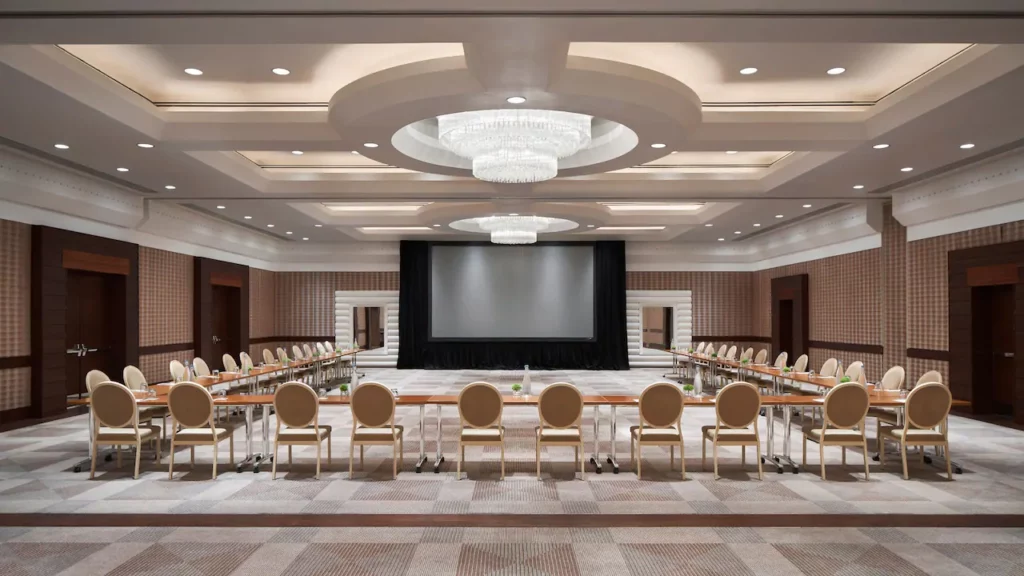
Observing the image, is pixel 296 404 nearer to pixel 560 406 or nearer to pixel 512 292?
pixel 560 406

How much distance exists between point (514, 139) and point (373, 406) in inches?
118

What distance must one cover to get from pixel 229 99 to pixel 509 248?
12236 mm

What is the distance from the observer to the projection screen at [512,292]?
19234mm

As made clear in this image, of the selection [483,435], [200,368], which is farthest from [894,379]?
[200,368]

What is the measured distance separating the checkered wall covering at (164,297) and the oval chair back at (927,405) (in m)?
12.6

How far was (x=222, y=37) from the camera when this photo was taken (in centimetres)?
480

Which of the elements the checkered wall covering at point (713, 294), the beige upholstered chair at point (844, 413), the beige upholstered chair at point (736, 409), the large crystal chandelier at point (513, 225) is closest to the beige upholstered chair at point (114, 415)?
the beige upholstered chair at point (736, 409)

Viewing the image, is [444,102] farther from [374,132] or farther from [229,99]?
[229,99]

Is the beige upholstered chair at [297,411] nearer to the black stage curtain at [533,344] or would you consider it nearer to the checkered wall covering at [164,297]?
the checkered wall covering at [164,297]

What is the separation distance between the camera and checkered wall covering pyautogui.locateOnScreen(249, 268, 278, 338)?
717 inches

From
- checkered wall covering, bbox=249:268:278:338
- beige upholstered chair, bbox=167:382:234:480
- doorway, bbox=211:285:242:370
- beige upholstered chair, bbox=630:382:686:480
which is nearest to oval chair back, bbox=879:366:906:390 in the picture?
beige upholstered chair, bbox=630:382:686:480

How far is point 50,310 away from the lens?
33.1ft

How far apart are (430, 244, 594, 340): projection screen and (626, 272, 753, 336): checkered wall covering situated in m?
1.92

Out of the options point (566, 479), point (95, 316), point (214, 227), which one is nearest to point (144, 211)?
point (95, 316)
